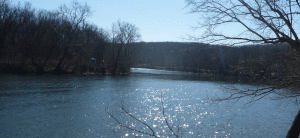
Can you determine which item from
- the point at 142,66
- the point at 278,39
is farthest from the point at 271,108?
the point at 142,66

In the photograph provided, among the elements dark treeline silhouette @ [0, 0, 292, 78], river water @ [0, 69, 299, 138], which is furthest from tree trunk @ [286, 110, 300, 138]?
dark treeline silhouette @ [0, 0, 292, 78]

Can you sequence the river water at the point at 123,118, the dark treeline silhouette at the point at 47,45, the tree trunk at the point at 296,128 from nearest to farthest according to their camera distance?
the tree trunk at the point at 296,128 → the river water at the point at 123,118 → the dark treeline silhouette at the point at 47,45

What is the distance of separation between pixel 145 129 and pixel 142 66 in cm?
9972

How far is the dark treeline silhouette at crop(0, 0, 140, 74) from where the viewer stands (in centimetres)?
4331

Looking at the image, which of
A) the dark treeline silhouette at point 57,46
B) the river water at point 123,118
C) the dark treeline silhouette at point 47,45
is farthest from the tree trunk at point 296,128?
the dark treeline silhouette at point 47,45

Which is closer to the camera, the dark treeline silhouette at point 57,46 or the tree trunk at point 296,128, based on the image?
the tree trunk at point 296,128

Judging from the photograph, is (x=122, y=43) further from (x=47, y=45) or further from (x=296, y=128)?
(x=296, y=128)

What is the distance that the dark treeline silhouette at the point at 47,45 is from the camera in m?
43.3

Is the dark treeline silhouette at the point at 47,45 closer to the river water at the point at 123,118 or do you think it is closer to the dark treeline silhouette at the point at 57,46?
the dark treeline silhouette at the point at 57,46

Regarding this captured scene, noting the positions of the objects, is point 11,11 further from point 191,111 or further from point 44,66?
point 191,111

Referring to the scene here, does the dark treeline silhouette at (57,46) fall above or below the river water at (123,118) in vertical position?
above

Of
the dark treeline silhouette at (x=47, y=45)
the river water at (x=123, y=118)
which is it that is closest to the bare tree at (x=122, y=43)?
the dark treeline silhouette at (x=47, y=45)

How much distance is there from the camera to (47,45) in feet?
162

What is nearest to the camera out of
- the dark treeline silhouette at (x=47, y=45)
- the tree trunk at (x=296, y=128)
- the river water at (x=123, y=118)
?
the tree trunk at (x=296, y=128)
